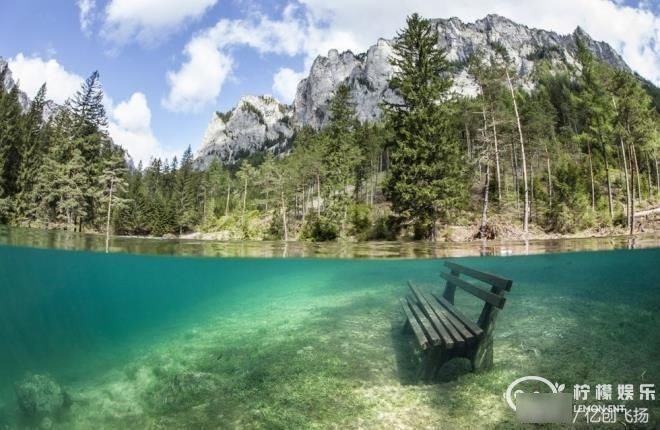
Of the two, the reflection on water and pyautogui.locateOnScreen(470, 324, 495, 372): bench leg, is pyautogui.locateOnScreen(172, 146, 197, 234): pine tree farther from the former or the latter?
pyautogui.locateOnScreen(470, 324, 495, 372): bench leg

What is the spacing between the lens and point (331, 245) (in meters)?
20.5

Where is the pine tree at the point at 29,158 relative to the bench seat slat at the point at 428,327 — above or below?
above

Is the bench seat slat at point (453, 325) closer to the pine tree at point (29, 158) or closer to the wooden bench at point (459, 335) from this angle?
the wooden bench at point (459, 335)

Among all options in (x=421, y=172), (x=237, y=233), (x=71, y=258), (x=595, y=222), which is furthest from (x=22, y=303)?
(x=595, y=222)

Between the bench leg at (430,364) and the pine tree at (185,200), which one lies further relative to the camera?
the pine tree at (185,200)

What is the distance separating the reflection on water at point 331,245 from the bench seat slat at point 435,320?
1033 centimetres

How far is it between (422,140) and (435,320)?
22657 mm

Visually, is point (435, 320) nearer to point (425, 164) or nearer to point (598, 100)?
point (425, 164)

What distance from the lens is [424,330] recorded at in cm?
679

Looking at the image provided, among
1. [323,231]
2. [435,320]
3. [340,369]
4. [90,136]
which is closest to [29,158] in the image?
[90,136]

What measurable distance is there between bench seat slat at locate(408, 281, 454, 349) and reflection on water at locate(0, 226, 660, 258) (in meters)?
10.3

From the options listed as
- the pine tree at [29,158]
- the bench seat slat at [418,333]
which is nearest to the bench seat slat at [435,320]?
the bench seat slat at [418,333]

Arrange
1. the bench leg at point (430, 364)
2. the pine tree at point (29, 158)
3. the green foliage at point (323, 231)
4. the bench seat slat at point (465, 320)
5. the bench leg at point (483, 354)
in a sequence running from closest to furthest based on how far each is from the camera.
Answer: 1. the bench seat slat at point (465, 320)
2. the bench leg at point (430, 364)
3. the bench leg at point (483, 354)
4. the pine tree at point (29, 158)
5. the green foliage at point (323, 231)

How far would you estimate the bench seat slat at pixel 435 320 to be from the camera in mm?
6062
